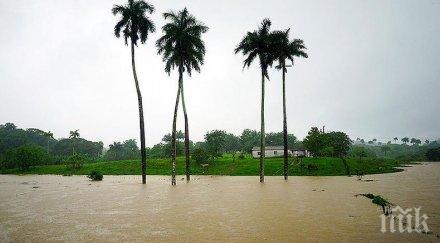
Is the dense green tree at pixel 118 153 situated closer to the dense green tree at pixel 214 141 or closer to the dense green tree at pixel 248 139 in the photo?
the dense green tree at pixel 248 139

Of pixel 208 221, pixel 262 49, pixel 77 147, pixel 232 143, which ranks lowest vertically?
pixel 208 221

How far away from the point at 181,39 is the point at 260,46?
9398mm

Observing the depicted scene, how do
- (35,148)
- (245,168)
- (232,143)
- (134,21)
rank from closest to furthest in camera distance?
(134,21)
(245,168)
(35,148)
(232,143)

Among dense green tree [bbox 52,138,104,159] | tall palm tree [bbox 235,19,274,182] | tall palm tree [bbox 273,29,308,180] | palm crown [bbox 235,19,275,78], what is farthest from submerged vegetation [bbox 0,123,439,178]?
dense green tree [bbox 52,138,104,159]

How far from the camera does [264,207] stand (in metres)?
16.7

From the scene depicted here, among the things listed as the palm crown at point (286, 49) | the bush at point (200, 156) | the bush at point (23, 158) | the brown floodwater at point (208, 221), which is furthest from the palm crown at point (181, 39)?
the bush at point (23, 158)

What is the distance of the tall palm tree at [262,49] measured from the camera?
117ft

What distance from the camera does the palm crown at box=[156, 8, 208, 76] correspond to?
3462 centimetres

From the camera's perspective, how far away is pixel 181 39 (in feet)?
114

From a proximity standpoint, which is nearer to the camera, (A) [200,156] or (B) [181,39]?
(B) [181,39]

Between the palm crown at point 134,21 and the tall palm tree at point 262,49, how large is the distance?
35.8 feet

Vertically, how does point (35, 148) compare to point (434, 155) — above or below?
above

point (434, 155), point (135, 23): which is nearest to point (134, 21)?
point (135, 23)

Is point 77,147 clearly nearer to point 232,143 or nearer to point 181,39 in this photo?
point 232,143
